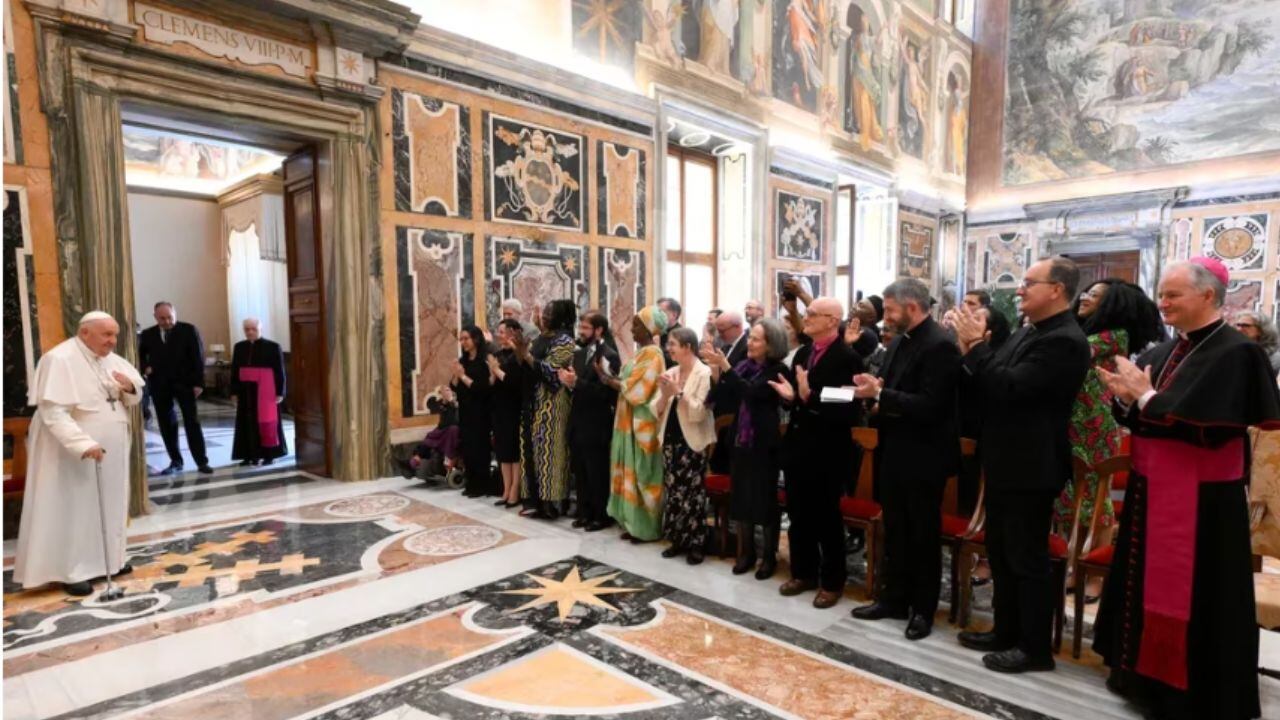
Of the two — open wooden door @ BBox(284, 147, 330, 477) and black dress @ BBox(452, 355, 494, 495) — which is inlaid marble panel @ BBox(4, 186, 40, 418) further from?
black dress @ BBox(452, 355, 494, 495)

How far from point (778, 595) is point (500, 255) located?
4.98 m

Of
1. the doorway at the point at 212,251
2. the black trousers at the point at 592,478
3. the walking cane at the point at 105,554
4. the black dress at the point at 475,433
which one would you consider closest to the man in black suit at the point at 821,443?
the black trousers at the point at 592,478

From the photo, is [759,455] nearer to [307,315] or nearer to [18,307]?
[307,315]

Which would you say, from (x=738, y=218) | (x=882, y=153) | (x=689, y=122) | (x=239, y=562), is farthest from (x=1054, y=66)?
(x=239, y=562)

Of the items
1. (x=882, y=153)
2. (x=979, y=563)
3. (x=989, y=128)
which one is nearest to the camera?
(x=979, y=563)

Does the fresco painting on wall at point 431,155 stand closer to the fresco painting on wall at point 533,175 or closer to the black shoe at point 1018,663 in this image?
the fresco painting on wall at point 533,175

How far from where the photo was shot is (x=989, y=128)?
1709 cm

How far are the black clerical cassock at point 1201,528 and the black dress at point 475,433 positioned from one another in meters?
4.71

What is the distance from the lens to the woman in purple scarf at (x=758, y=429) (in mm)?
4309

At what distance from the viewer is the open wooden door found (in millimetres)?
7172

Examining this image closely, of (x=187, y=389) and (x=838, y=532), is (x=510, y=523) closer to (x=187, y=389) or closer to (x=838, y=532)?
(x=838, y=532)

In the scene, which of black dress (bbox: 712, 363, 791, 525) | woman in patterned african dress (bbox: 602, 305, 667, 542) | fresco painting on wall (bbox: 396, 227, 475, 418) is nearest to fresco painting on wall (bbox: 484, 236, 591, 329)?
fresco painting on wall (bbox: 396, 227, 475, 418)

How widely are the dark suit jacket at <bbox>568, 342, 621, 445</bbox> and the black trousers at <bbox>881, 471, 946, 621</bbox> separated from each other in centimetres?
221

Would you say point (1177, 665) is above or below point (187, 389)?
below
